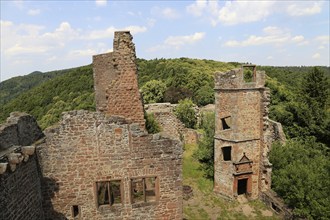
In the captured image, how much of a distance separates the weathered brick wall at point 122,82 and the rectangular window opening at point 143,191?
2161 mm

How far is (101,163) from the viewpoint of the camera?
8992 millimetres

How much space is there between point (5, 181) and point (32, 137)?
399cm

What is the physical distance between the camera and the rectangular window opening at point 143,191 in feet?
30.7

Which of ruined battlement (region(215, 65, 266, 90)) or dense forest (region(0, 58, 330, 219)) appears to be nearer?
dense forest (region(0, 58, 330, 219))

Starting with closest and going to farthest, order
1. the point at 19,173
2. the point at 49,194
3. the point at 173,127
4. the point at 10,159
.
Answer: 1. the point at 10,159
2. the point at 19,173
3. the point at 49,194
4. the point at 173,127

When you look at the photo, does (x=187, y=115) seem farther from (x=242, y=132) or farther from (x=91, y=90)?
(x=91, y=90)

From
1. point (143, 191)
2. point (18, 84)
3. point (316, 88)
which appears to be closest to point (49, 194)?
point (143, 191)

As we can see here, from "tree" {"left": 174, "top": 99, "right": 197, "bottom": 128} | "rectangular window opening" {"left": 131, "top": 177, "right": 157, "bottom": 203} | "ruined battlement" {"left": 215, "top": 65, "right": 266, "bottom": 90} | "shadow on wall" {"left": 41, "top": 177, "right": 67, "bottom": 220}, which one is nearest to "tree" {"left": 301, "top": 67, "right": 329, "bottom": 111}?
"tree" {"left": 174, "top": 99, "right": 197, "bottom": 128}

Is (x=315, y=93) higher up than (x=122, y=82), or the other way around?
(x=122, y=82)

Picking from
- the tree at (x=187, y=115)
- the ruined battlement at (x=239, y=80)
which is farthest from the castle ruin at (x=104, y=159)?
the tree at (x=187, y=115)

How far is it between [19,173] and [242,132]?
1337 centimetres

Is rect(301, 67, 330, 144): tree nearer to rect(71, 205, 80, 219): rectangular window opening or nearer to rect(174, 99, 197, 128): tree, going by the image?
rect(174, 99, 197, 128): tree

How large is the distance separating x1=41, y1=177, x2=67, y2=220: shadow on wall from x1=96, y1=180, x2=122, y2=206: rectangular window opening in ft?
4.27

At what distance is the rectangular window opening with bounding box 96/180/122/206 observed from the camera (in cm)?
930
